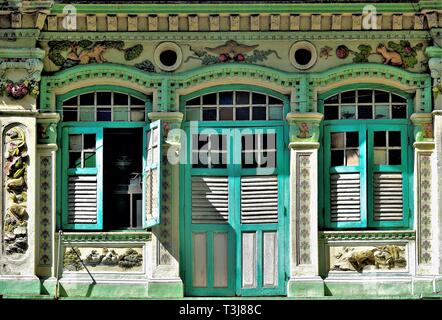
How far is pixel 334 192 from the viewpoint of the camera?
22.3 metres

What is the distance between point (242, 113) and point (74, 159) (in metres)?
2.35

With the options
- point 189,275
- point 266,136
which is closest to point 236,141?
point 266,136

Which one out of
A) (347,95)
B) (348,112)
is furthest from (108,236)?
(347,95)

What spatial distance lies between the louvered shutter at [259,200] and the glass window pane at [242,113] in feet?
2.70

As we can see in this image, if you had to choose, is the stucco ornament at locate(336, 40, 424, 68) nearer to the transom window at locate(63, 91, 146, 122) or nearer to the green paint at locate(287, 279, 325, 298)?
the transom window at locate(63, 91, 146, 122)

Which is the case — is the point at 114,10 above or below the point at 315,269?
above

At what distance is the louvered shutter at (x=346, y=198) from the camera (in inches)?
875

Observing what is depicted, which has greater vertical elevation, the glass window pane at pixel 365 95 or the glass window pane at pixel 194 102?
the glass window pane at pixel 365 95

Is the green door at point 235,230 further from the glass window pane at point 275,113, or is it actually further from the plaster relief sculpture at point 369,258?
the plaster relief sculpture at point 369,258

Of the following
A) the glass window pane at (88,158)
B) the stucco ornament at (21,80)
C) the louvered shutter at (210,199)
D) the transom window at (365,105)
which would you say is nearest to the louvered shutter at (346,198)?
the transom window at (365,105)

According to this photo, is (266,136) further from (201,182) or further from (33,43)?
(33,43)

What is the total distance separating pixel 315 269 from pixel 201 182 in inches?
75.7

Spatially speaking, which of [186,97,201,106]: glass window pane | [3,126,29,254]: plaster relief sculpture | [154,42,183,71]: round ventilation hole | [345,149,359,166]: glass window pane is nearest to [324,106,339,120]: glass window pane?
[345,149,359,166]: glass window pane

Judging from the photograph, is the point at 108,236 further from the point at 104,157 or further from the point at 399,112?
the point at 399,112
